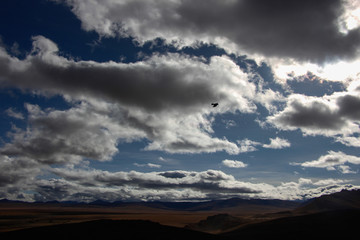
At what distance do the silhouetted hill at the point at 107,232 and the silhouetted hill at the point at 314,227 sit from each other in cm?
2341

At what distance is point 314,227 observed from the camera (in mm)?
108938

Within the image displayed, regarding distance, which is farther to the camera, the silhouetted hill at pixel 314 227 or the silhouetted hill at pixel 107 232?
the silhouetted hill at pixel 314 227

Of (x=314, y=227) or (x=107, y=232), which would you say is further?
(x=314, y=227)

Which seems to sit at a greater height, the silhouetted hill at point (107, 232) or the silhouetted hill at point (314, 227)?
the silhouetted hill at point (107, 232)

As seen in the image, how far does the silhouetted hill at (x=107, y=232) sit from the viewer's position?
64644mm

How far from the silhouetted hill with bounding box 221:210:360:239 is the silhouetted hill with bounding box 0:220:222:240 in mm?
23413

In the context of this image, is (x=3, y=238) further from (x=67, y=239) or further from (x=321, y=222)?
(x=321, y=222)

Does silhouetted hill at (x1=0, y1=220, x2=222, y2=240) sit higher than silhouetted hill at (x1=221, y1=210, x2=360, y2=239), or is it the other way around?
silhouetted hill at (x1=0, y1=220, x2=222, y2=240)

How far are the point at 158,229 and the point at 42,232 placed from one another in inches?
1149

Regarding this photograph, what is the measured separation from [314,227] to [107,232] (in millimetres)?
84559

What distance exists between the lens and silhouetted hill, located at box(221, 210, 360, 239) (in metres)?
97.6

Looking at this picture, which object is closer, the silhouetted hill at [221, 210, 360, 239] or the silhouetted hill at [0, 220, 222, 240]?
the silhouetted hill at [0, 220, 222, 240]

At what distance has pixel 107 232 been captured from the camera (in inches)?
2699

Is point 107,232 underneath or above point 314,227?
above
